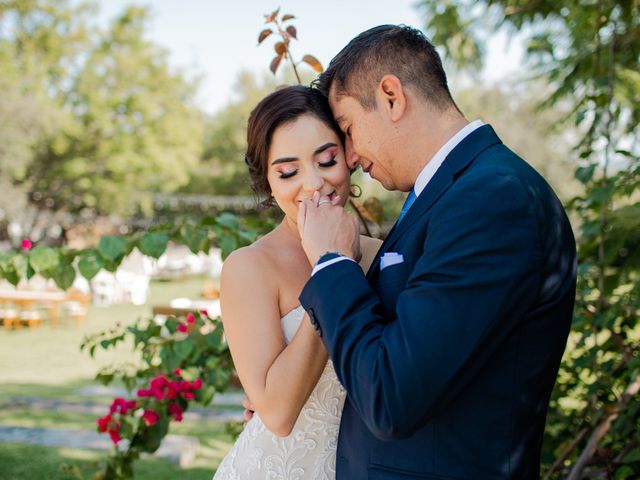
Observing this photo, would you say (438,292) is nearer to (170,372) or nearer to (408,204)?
(408,204)

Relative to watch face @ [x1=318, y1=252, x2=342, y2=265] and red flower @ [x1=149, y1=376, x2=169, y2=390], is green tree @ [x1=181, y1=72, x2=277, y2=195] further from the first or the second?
watch face @ [x1=318, y1=252, x2=342, y2=265]

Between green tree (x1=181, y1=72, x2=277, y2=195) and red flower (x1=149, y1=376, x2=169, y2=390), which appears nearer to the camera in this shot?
red flower (x1=149, y1=376, x2=169, y2=390)

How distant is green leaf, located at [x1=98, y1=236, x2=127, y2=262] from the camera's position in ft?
10.4

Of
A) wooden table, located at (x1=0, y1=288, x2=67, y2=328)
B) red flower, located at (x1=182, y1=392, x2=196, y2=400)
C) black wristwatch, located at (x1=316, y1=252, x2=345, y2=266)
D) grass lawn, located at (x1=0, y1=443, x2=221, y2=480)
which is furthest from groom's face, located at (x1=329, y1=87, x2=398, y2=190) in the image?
wooden table, located at (x1=0, y1=288, x2=67, y2=328)

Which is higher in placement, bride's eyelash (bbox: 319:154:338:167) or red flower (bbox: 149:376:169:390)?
bride's eyelash (bbox: 319:154:338:167)

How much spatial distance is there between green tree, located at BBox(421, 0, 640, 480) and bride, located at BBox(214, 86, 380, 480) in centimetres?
162

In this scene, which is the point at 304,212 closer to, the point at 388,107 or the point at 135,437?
the point at 388,107

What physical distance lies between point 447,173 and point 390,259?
228mm

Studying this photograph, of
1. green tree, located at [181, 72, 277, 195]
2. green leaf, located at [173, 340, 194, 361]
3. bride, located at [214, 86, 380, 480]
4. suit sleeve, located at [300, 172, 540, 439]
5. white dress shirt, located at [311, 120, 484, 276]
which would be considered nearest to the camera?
suit sleeve, located at [300, 172, 540, 439]

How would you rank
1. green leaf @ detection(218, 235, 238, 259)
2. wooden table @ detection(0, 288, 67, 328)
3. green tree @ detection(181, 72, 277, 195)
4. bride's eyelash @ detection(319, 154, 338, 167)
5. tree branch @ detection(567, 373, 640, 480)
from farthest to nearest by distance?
green tree @ detection(181, 72, 277, 195) → wooden table @ detection(0, 288, 67, 328) → green leaf @ detection(218, 235, 238, 259) → tree branch @ detection(567, 373, 640, 480) → bride's eyelash @ detection(319, 154, 338, 167)

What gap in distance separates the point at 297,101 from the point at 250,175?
1.08ft

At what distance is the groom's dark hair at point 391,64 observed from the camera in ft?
5.30

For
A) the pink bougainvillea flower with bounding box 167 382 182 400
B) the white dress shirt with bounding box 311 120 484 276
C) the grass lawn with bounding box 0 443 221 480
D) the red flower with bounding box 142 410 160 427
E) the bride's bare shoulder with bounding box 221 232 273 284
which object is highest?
the white dress shirt with bounding box 311 120 484 276

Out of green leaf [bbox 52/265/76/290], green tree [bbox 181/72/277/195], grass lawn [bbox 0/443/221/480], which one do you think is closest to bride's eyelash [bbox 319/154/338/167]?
green leaf [bbox 52/265/76/290]
